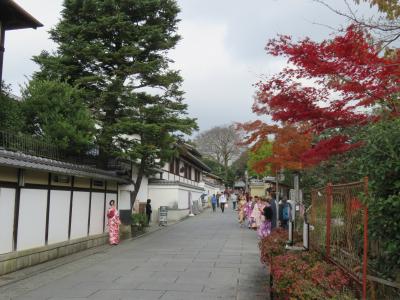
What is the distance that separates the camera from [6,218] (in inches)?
448

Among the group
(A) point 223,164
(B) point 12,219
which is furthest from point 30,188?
(A) point 223,164

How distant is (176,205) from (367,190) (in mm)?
27275

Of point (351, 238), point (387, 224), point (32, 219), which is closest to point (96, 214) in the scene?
point (32, 219)

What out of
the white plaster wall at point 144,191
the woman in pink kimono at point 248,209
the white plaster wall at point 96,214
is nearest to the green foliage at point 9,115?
the white plaster wall at point 96,214

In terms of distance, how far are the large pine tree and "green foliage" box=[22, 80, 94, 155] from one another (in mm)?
2522

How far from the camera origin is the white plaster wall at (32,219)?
12148 millimetres

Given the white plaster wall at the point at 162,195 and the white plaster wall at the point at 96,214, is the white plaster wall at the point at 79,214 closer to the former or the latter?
the white plaster wall at the point at 96,214

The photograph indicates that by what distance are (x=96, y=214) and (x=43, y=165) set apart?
549 cm

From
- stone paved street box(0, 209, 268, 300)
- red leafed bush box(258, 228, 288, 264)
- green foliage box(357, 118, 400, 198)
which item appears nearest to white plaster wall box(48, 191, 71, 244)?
stone paved street box(0, 209, 268, 300)

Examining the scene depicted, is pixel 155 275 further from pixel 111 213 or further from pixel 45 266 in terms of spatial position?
pixel 111 213

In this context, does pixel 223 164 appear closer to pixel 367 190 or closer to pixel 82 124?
pixel 82 124

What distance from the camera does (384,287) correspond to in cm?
558

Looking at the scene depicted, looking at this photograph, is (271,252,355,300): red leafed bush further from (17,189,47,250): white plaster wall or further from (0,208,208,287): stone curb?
(17,189,47,250): white plaster wall

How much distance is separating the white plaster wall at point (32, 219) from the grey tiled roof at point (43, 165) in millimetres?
805
